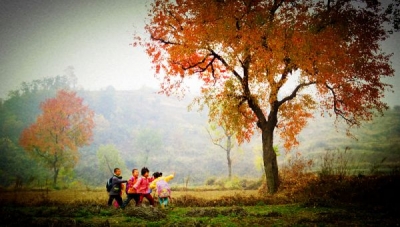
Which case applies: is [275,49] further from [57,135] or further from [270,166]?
[57,135]

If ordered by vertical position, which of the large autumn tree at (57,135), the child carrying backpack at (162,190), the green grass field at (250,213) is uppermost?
the large autumn tree at (57,135)

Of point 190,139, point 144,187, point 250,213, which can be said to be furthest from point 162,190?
point 190,139

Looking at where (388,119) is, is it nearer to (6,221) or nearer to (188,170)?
(188,170)

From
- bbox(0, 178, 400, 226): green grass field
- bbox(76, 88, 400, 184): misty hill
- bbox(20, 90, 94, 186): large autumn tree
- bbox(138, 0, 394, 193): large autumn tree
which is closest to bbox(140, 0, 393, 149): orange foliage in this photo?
bbox(138, 0, 394, 193): large autumn tree

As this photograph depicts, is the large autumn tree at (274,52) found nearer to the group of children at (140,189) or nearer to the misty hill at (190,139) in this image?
the group of children at (140,189)

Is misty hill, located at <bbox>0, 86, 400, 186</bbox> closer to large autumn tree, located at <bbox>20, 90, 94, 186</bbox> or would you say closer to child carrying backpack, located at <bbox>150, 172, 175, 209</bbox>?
large autumn tree, located at <bbox>20, 90, 94, 186</bbox>

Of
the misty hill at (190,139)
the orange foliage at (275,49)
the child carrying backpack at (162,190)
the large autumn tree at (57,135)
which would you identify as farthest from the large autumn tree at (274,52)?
the large autumn tree at (57,135)

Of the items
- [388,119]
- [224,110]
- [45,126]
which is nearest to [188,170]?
[45,126]

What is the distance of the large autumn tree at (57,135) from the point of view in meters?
30.5

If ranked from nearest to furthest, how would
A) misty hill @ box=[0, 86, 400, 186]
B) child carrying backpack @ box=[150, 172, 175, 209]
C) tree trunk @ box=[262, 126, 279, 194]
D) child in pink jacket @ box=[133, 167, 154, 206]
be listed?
child carrying backpack @ box=[150, 172, 175, 209] < child in pink jacket @ box=[133, 167, 154, 206] < tree trunk @ box=[262, 126, 279, 194] < misty hill @ box=[0, 86, 400, 186]

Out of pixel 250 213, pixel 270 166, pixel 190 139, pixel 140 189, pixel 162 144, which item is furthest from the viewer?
pixel 190 139

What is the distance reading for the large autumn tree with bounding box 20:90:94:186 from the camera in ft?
100.0

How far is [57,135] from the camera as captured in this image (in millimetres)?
31609

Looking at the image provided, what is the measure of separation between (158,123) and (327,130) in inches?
2098
